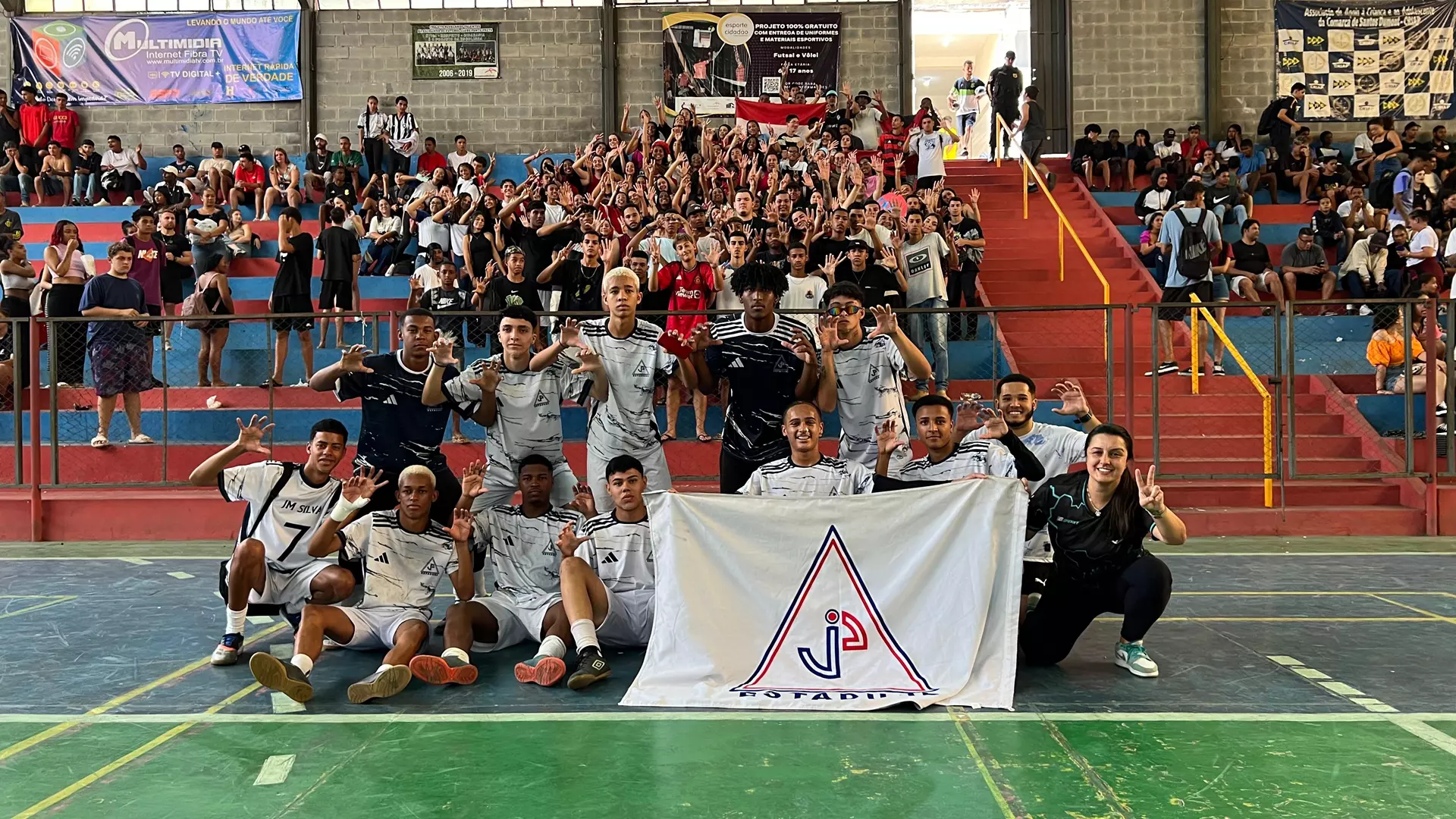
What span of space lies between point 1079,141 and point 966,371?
1184 cm

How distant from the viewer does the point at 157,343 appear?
45.2 ft

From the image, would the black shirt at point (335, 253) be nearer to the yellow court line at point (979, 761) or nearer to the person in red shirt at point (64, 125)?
the yellow court line at point (979, 761)

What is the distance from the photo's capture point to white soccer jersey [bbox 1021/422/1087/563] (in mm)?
6500

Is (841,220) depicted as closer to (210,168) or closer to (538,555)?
(538,555)

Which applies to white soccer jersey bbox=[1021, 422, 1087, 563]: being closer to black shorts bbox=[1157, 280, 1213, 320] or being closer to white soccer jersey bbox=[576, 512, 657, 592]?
white soccer jersey bbox=[576, 512, 657, 592]

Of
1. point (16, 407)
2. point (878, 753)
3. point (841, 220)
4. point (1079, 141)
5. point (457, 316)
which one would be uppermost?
point (1079, 141)

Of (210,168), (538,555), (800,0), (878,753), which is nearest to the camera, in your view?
(878,753)

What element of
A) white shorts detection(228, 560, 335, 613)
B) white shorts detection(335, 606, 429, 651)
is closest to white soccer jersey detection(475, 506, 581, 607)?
white shorts detection(335, 606, 429, 651)

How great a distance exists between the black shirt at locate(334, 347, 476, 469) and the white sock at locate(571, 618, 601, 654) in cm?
170

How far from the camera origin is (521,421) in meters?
6.89

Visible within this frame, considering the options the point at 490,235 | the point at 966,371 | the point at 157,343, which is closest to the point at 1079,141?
the point at 966,371

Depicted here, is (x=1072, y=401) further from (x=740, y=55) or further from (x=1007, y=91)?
(x=740, y=55)

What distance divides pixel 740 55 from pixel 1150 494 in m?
20.8

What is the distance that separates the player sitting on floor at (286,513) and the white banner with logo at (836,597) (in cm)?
217
